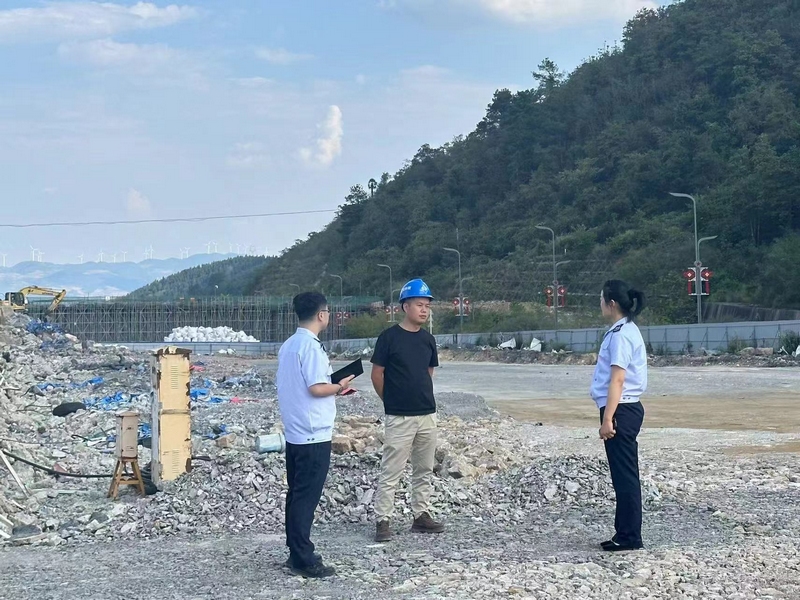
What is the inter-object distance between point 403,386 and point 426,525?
1106mm

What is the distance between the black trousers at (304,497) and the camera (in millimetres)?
6590

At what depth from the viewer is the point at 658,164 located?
8944 cm

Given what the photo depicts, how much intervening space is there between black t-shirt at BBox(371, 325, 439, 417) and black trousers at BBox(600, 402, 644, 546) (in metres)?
1.33

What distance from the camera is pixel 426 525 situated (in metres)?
7.75

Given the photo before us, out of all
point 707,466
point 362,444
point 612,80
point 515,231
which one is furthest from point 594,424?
point 612,80

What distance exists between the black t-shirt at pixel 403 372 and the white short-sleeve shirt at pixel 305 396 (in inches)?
34.5

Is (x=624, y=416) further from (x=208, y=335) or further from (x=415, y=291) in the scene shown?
(x=208, y=335)

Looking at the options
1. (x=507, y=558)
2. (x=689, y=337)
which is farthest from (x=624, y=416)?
(x=689, y=337)

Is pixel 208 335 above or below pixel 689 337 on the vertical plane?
below

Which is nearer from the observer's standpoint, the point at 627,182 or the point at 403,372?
the point at 403,372

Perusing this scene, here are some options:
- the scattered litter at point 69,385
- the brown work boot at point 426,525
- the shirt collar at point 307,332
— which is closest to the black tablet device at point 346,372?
the shirt collar at point 307,332

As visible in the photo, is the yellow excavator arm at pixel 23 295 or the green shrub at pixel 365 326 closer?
the yellow excavator arm at pixel 23 295

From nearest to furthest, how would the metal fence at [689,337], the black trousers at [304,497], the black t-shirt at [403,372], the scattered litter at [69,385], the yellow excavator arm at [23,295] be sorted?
the black trousers at [304,497], the black t-shirt at [403,372], the scattered litter at [69,385], the metal fence at [689,337], the yellow excavator arm at [23,295]

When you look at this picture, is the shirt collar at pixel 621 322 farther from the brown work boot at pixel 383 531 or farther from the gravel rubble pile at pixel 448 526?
the brown work boot at pixel 383 531
